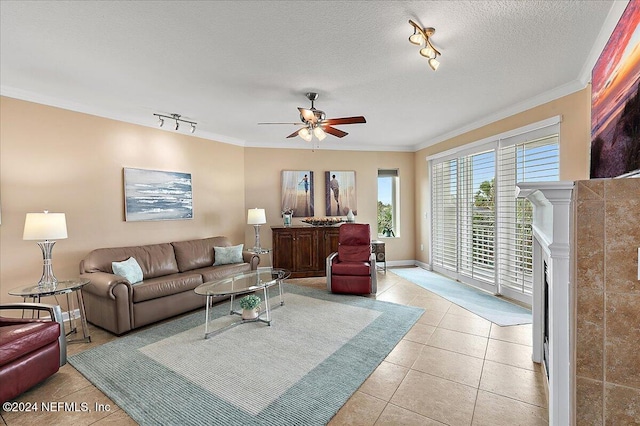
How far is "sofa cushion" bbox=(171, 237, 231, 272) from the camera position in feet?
14.6

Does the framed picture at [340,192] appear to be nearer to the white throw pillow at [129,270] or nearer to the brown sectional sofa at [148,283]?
the brown sectional sofa at [148,283]

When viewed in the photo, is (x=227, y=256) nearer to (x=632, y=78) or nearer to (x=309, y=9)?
(x=309, y=9)

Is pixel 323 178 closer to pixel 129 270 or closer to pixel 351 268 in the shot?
pixel 351 268

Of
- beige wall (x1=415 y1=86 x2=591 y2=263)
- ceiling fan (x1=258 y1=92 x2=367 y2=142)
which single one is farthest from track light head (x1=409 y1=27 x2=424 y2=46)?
beige wall (x1=415 y1=86 x2=591 y2=263)

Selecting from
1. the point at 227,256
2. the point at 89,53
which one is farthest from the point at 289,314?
the point at 89,53

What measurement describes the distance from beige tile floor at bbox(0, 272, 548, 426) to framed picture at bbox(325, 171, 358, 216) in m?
3.45

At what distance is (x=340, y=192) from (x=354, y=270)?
7.37 feet

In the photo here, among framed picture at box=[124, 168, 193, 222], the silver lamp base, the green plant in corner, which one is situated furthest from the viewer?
framed picture at box=[124, 168, 193, 222]

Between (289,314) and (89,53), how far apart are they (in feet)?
11.1

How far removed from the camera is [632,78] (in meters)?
1.64

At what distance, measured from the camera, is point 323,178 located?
247 inches

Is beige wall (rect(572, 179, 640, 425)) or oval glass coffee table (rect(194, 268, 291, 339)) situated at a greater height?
beige wall (rect(572, 179, 640, 425))

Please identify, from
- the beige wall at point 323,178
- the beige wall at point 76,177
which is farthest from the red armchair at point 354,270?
the beige wall at point 76,177

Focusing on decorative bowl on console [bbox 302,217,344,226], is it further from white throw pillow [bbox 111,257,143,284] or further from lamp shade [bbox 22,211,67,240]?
lamp shade [bbox 22,211,67,240]
